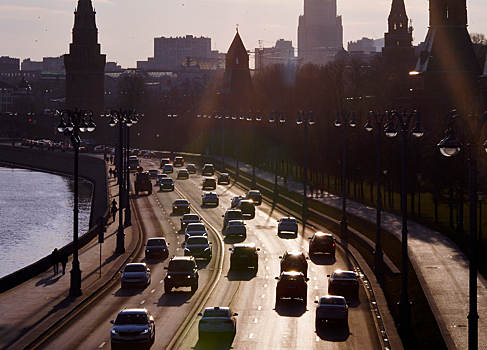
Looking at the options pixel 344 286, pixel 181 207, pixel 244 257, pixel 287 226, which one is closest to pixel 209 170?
pixel 181 207

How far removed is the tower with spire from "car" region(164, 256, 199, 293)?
147891mm

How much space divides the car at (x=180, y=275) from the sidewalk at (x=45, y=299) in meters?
3.42

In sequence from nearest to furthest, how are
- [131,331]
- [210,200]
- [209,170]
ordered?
[131,331], [210,200], [209,170]

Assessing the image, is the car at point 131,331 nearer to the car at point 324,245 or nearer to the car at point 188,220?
the car at point 324,245

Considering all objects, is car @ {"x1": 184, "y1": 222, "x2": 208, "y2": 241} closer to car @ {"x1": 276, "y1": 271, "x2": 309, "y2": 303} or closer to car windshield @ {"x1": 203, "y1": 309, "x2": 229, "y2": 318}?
car @ {"x1": 276, "y1": 271, "x2": 309, "y2": 303}

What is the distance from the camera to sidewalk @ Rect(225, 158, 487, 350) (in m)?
27.8

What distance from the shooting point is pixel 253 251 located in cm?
4322

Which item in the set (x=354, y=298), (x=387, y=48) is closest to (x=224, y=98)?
(x=387, y=48)

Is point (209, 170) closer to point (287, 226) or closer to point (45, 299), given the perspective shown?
point (287, 226)

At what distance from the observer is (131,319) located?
25703 mm

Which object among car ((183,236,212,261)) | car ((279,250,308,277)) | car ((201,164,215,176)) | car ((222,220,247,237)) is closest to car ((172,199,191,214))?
car ((222,220,247,237))

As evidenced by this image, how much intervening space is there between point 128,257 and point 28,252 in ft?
96.2

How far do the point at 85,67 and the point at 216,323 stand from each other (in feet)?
530

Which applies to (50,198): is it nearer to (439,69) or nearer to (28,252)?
(28,252)
